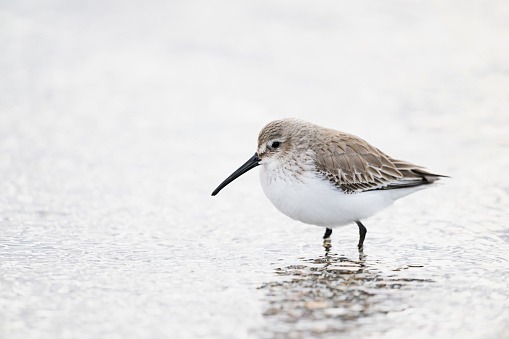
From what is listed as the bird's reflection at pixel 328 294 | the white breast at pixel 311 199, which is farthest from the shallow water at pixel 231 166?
the white breast at pixel 311 199

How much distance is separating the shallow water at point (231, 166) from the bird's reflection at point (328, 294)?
0.02 m

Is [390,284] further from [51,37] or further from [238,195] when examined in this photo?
[51,37]

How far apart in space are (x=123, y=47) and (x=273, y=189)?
658 centimetres

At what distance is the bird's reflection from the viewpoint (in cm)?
480

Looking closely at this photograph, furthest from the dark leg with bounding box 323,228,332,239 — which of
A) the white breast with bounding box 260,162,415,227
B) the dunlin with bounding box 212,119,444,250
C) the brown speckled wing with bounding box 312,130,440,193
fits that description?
the brown speckled wing with bounding box 312,130,440,193

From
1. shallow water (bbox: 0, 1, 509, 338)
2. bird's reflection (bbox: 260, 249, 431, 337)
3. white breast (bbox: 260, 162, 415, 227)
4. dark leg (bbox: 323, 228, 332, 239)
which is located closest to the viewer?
bird's reflection (bbox: 260, 249, 431, 337)

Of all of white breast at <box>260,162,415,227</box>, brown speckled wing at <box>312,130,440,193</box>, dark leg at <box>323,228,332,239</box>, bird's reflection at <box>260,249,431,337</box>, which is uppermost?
brown speckled wing at <box>312,130,440,193</box>

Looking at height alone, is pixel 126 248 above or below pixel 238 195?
below

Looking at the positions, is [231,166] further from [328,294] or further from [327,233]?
[328,294]

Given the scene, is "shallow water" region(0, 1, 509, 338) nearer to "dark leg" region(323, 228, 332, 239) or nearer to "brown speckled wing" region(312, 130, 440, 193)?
"dark leg" region(323, 228, 332, 239)

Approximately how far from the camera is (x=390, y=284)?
5668 millimetres

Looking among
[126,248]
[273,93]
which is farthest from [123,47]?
[126,248]

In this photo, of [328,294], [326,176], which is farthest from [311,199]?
[328,294]

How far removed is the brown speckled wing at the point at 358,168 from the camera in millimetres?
6738
